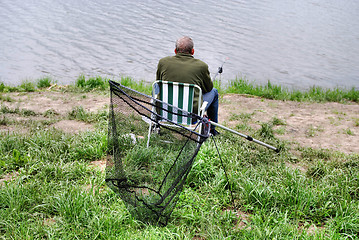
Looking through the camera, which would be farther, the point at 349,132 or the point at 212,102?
the point at 349,132

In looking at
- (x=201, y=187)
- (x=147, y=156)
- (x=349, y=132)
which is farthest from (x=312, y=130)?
(x=147, y=156)

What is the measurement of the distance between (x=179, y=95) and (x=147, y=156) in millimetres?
1336

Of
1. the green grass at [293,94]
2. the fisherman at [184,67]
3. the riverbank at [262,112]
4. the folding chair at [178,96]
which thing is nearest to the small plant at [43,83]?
the riverbank at [262,112]

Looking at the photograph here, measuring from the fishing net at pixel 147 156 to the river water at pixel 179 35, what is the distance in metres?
6.23

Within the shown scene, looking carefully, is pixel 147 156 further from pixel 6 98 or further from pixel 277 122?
pixel 6 98

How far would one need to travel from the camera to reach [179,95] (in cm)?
448

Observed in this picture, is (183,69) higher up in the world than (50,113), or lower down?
higher up

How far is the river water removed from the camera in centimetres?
1052

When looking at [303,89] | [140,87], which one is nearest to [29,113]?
[140,87]

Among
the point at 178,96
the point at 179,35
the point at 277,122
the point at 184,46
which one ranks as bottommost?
the point at 277,122

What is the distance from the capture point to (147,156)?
338 centimetres

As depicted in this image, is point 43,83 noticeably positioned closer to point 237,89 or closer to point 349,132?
point 237,89

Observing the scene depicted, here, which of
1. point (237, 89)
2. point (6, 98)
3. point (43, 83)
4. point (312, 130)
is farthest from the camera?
point (237, 89)

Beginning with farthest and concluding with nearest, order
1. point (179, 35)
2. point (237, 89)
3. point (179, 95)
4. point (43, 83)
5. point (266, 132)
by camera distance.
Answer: point (179, 35) < point (237, 89) < point (43, 83) < point (266, 132) < point (179, 95)
